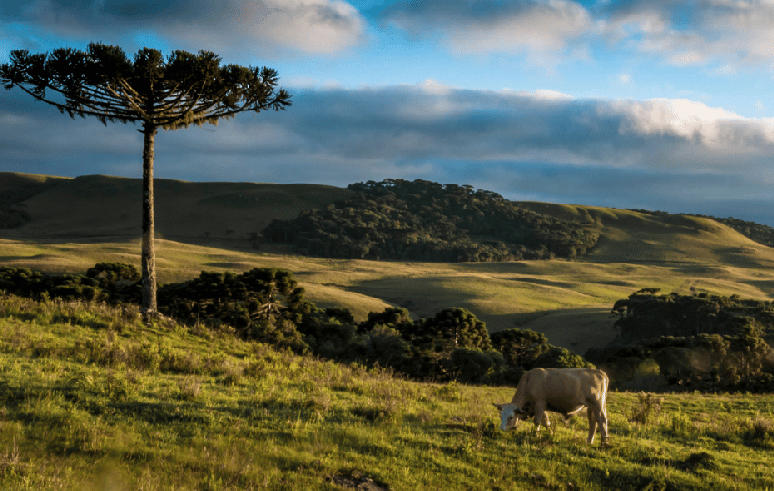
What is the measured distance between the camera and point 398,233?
172750 mm

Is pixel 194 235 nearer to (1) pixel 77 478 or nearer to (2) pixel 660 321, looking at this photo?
(2) pixel 660 321

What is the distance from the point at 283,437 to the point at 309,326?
24.3m

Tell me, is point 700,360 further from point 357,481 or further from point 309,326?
point 357,481

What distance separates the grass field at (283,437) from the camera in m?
7.00

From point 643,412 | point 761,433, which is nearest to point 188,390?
point 643,412

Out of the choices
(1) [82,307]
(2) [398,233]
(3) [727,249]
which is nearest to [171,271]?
(1) [82,307]

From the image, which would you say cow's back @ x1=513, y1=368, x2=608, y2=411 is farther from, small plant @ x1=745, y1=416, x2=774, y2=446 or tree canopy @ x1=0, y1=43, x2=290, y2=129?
tree canopy @ x1=0, y1=43, x2=290, y2=129

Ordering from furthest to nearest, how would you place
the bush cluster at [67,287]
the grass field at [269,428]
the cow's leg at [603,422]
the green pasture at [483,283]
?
the green pasture at [483,283] < the bush cluster at [67,287] < the cow's leg at [603,422] < the grass field at [269,428]

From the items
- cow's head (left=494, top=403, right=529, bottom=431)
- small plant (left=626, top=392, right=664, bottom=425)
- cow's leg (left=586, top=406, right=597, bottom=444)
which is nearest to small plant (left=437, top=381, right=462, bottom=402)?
small plant (left=626, top=392, right=664, bottom=425)

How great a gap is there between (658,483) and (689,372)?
30198 mm

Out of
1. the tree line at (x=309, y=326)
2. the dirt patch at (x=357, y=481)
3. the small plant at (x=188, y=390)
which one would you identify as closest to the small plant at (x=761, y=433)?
the dirt patch at (x=357, y=481)

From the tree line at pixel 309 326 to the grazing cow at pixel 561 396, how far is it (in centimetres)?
1606

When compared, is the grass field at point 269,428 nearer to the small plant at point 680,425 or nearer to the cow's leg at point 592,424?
the small plant at point 680,425

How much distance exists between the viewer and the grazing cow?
1011cm
